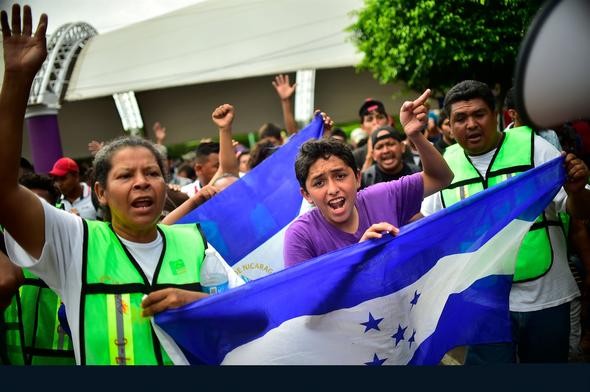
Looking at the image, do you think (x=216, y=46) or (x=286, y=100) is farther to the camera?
(x=216, y=46)

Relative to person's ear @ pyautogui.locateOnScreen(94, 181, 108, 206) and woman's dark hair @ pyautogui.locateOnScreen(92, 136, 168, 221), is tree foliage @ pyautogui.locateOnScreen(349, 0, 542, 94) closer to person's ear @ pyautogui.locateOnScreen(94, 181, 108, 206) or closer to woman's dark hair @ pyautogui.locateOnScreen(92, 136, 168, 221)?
woman's dark hair @ pyautogui.locateOnScreen(92, 136, 168, 221)

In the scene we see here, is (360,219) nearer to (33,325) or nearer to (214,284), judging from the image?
(214,284)

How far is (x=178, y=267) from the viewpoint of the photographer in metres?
2.69

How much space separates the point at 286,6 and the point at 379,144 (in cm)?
2972

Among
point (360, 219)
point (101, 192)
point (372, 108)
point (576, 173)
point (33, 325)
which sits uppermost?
point (372, 108)

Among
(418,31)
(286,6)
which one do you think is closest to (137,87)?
(286,6)

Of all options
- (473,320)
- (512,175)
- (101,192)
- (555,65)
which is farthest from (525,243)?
(555,65)

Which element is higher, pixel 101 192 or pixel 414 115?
pixel 414 115

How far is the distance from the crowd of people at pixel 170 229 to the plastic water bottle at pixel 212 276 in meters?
0.05

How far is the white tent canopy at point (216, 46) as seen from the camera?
30956 millimetres

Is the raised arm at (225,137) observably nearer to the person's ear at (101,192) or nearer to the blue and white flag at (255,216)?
the blue and white flag at (255,216)

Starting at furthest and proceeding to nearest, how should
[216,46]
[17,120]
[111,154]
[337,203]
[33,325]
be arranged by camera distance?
[216,46], [33,325], [337,203], [111,154], [17,120]

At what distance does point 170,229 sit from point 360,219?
2.64 ft

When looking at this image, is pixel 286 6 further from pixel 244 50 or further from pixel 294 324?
pixel 294 324
